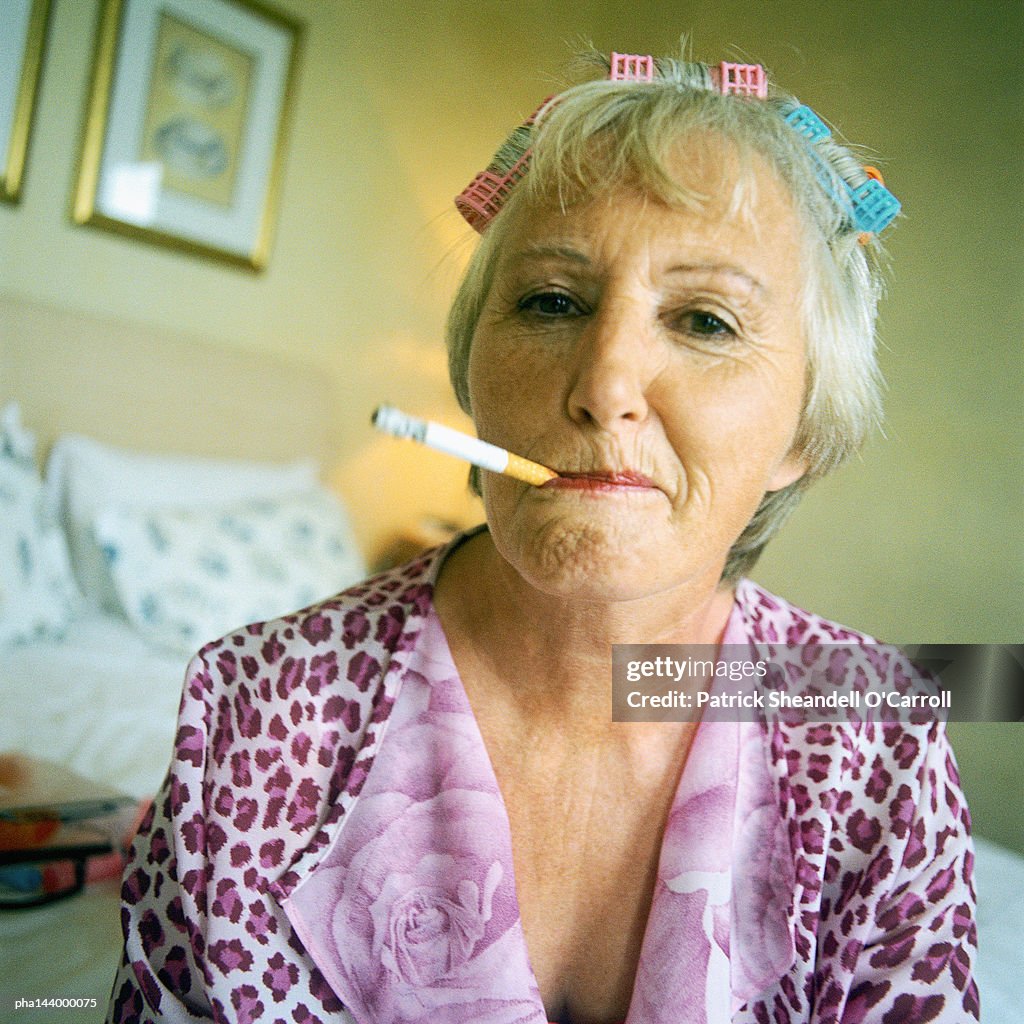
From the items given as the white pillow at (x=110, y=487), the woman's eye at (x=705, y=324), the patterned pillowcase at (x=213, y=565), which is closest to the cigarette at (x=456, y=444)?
the woman's eye at (x=705, y=324)

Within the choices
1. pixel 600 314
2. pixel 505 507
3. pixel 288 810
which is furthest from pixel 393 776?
pixel 600 314

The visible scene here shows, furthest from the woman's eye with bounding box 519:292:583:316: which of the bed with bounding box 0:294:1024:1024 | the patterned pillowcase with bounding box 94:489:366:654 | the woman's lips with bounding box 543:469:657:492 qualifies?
the patterned pillowcase with bounding box 94:489:366:654

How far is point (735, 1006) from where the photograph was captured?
1.71ft

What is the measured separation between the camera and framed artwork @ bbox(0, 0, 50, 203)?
1.42m

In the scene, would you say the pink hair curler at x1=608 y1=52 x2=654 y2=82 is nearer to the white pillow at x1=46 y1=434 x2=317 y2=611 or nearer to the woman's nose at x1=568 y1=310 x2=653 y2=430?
the woman's nose at x1=568 y1=310 x2=653 y2=430

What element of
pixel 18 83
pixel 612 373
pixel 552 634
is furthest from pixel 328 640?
pixel 18 83

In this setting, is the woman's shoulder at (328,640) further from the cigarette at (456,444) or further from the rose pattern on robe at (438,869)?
the cigarette at (456,444)

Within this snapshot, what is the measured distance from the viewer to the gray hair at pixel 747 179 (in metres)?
0.51

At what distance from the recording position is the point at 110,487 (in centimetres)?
151

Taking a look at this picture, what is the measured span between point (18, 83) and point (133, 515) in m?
0.72

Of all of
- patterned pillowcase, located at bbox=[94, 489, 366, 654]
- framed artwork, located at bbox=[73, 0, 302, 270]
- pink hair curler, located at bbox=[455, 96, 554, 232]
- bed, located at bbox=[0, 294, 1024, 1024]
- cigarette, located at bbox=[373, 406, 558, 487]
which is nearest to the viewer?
cigarette, located at bbox=[373, 406, 558, 487]

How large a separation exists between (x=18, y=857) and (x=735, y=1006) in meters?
0.57

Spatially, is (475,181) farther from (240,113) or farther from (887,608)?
(240,113)

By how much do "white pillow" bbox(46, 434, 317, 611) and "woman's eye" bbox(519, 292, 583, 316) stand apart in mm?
1133
